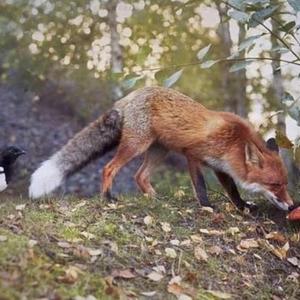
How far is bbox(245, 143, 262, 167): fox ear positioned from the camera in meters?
6.18

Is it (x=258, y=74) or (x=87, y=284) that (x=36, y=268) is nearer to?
(x=87, y=284)

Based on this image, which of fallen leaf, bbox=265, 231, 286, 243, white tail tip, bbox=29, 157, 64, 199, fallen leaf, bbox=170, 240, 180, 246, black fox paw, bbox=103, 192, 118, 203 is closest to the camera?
fallen leaf, bbox=170, 240, 180, 246

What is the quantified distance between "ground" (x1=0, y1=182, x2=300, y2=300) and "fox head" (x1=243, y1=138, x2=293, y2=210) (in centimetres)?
21

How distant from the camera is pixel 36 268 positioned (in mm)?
3467

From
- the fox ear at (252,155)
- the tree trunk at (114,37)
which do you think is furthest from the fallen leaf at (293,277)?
the tree trunk at (114,37)

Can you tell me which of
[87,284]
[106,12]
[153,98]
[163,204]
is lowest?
[163,204]

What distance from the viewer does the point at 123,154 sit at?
6.26 m

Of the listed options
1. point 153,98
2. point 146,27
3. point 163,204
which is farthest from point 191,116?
point 146,27

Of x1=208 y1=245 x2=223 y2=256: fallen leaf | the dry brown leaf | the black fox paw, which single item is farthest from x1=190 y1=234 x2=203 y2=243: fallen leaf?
the black fox paw

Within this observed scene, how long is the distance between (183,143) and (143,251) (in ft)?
7.00

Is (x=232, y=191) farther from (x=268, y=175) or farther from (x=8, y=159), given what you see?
(x=8, y=159)

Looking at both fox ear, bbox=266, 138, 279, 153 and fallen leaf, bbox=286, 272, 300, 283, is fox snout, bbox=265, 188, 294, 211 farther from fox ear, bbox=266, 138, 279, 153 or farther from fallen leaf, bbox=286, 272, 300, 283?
fallen leaf, bbox=286, 272, 300, 283

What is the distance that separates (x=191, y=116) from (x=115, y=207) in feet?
4.86

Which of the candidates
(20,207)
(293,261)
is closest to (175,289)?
(293,261)
